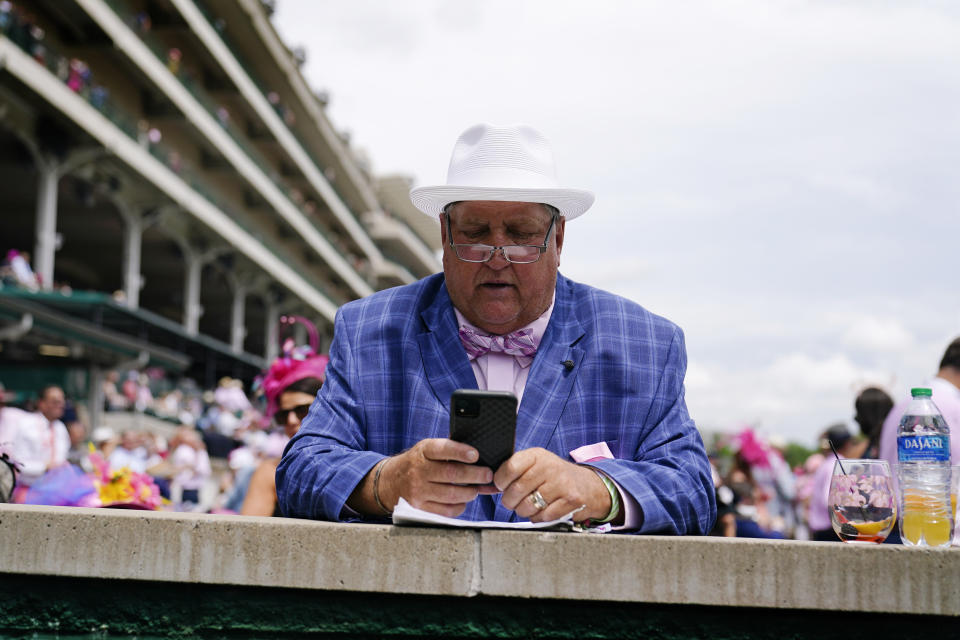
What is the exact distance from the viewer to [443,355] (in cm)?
301

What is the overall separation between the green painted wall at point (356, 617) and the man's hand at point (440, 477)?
9.6 inches

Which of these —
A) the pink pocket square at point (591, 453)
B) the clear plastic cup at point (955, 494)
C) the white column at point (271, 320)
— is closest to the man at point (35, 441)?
the pink pocket square at point (591, 453)

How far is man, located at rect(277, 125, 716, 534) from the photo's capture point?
275 cm

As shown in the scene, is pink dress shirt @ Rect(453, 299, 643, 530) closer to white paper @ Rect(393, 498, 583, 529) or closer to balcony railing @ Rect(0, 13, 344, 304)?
white paper @ Rect(393, 498, 583, 529)

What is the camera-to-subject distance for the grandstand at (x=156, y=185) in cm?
1983

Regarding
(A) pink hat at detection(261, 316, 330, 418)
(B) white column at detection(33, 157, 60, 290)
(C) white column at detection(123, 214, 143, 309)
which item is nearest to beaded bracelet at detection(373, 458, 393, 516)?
(A) pink hat at detection(261, 316, 330, 418)

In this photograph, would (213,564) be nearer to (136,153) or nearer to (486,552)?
(486,552)

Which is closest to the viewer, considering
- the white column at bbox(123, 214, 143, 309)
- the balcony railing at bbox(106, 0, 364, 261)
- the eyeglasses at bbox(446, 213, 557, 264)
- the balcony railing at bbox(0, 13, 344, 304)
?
the eyeglasses at bbox(446, 213, 557, 264)

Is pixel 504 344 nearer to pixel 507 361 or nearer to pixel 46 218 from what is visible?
pixel 507 361

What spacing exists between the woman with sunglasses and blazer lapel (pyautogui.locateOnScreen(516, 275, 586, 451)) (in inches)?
110

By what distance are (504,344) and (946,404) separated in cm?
332

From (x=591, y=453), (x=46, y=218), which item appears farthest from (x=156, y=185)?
(x=591, y=453)

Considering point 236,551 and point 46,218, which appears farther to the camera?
point 46,218

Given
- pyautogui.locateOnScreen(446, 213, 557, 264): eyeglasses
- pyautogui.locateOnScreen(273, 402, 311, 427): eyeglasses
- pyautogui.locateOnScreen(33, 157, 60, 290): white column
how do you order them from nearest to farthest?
pyautogui.locateOnScreen(446, 213, 557, 264): eyeglasses, pyautogui.locateOnScreen(273, 402, 311, 427): eyeglasses, pyautogui.locateOnScreen(33, 157, 60, 290): white column
